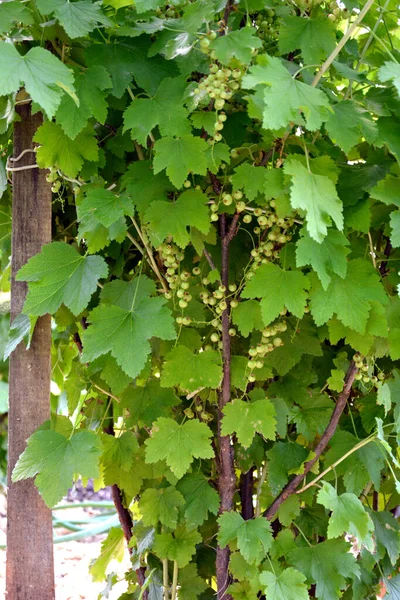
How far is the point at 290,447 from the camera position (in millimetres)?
1433

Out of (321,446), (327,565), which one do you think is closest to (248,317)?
(321,446)

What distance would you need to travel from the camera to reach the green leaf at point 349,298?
1194 mm

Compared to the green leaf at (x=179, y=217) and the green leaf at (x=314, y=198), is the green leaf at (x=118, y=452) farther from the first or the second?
the green leaf at (x=314, y=198)

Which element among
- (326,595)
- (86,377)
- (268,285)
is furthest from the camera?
(86,377)

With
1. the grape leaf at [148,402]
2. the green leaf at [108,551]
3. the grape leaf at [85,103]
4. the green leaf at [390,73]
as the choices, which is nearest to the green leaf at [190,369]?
the grape leaf at [148,402]

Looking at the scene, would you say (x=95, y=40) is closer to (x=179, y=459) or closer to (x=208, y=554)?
(x=179, y=459)

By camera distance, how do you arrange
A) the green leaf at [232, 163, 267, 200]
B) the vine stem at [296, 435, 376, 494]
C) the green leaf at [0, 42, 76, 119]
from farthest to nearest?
the vine stem at [296, 435, 376, 494]
the green leaf at [232, 163, 267, 200]
the green leaf at [0, 42, 76, 119]

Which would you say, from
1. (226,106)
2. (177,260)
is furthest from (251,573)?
(226,106)

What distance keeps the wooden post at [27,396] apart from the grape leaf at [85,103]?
28cm

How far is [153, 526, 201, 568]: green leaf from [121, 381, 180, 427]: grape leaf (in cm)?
23

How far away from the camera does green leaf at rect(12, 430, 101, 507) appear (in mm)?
1259

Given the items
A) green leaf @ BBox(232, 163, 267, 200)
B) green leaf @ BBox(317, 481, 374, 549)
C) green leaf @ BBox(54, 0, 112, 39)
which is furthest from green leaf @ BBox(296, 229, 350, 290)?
green leaf @ BBox(54, 0, 112, 39)

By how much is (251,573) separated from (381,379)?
445mm

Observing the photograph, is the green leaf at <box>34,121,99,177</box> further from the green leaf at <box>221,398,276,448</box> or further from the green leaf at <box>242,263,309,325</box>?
the green leaf at <box>221,398,276,448</box>
